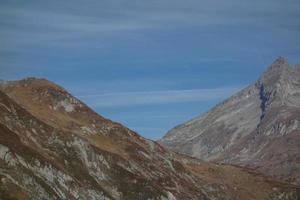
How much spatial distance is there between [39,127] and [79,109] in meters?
40.4

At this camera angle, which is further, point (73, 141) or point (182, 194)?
point (182, 194)

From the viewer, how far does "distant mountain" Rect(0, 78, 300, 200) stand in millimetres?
90500

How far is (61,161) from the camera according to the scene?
107m

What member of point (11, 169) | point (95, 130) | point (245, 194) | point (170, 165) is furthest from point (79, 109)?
point (11, 169)

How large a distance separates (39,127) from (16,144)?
19827 millimetres

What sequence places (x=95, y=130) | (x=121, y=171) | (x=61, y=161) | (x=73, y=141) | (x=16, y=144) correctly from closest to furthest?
(x=16, y=144) → (x=61, y=161) → (x=73, y=141) → (x=121, y=171) → (x=95, y=130)

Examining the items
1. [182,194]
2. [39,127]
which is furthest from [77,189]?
[182,194]

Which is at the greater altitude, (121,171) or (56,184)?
(121,171)

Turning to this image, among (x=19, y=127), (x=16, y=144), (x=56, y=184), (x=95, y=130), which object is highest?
(x=95, y=130)

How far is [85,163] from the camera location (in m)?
114

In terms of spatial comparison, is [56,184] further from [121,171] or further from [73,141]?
[121,171]

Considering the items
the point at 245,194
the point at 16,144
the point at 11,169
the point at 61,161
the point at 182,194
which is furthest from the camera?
the point at 245,194

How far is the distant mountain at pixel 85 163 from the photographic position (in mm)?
90500

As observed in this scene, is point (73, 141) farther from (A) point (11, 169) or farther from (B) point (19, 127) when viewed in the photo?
(A) point (11, 169)
